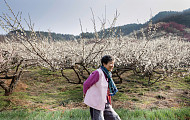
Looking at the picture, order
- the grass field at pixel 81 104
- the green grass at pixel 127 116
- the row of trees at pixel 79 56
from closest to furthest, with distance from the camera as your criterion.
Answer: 1. the green grass at pixel 127 116
2. the grass field at pixel 81 104
3. the row of trees at pixel 79 56

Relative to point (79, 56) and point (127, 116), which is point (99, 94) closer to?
point (127, 116)

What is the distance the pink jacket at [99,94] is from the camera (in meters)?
2.36

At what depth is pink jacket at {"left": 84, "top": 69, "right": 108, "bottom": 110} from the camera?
236 centimetres

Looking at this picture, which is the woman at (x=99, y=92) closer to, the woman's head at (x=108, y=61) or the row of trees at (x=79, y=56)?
the woman's head at (x=108, y=61)

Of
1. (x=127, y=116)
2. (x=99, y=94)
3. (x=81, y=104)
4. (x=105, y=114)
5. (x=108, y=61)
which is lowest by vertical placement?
(x=81, y=104)

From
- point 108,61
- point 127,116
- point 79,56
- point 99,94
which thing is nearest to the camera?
point 99,94

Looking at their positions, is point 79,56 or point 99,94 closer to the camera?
point 99,94

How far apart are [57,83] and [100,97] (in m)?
7.93

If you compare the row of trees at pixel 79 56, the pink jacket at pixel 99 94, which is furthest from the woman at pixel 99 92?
the row of trees at pixel 79 56

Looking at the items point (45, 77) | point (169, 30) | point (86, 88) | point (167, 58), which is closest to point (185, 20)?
point (169, 30)

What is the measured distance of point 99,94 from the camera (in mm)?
2383

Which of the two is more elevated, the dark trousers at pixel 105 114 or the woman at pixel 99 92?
the woman at pixel 99 92

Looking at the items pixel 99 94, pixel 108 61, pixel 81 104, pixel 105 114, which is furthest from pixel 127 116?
pixel 81 104

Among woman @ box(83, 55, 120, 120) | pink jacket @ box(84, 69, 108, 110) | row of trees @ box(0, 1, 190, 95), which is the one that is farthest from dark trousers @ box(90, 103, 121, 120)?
row of trees @ box(0, 1, 190, 95)
